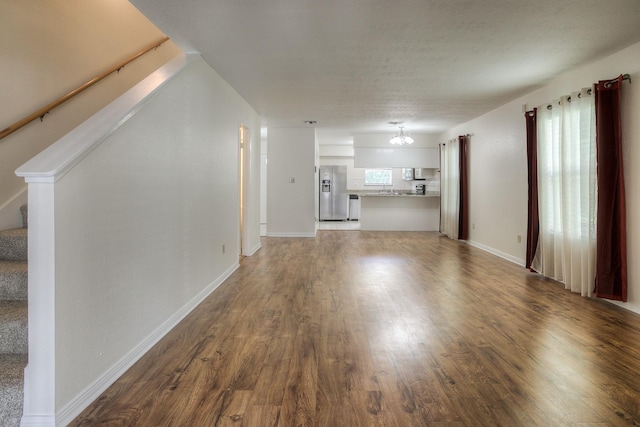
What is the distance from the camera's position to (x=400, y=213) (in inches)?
359

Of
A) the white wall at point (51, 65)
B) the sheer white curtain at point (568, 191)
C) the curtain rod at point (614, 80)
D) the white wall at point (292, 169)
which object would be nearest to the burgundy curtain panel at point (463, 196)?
the sheer white curtain at point (568, 191)

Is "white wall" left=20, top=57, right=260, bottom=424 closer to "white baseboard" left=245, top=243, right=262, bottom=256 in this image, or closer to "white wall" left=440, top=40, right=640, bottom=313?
"white baseboard" left=245, top=243, right=262, bottom=256

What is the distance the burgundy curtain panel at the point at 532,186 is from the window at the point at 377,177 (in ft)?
19.1

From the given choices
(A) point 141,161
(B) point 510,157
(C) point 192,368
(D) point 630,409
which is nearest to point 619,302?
(D) point 630,409

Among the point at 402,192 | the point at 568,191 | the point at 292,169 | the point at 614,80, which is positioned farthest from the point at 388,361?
the point at 402,192

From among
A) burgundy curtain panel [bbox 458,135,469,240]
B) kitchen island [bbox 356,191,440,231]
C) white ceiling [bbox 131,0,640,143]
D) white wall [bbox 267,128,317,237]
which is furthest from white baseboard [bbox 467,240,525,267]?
white wall [bbox 267,128,317,237]

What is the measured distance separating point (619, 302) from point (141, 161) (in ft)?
13.7

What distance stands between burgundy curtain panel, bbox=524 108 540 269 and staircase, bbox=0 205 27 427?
195 inches

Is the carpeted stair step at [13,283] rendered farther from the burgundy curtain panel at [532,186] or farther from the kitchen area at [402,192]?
the kitchen area at [402,192]

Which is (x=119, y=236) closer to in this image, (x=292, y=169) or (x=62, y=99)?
(x=62, y=99)

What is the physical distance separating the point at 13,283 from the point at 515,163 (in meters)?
5.69

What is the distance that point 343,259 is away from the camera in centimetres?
550

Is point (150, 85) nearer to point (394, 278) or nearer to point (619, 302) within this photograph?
point (394, 278)

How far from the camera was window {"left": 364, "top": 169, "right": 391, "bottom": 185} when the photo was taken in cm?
1052
